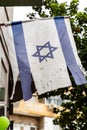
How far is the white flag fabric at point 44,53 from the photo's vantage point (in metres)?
8.00

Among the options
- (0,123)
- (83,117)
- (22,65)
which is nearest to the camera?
(0,123)

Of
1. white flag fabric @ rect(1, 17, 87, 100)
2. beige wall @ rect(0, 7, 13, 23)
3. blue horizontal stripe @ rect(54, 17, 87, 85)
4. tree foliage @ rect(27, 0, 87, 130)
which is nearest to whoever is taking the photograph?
→ white flag fabric @ rect(1, 17, 87, 100)

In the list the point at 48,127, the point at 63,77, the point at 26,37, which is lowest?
the point at 48,127

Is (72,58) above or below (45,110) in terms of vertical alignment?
above

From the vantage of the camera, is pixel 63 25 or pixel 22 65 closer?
pixel 22 65

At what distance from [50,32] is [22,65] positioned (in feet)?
2.89

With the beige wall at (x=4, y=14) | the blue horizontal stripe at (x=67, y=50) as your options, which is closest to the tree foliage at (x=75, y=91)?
the beige wall at (x=4, y=14)

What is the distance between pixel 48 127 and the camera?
129ft

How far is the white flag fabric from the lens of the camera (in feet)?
26.2

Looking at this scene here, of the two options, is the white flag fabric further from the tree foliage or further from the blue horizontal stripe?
the tree foliage

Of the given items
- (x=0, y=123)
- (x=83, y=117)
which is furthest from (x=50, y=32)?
(x=83, y=117)

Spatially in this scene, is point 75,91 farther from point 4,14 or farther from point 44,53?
point 44,53

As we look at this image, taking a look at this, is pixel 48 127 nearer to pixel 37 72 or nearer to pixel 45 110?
pixel 45 110

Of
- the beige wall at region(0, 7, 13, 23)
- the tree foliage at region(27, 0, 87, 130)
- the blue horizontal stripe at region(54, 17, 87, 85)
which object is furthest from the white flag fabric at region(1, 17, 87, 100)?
the tree foliage at region(27, 0, 87, 130)
